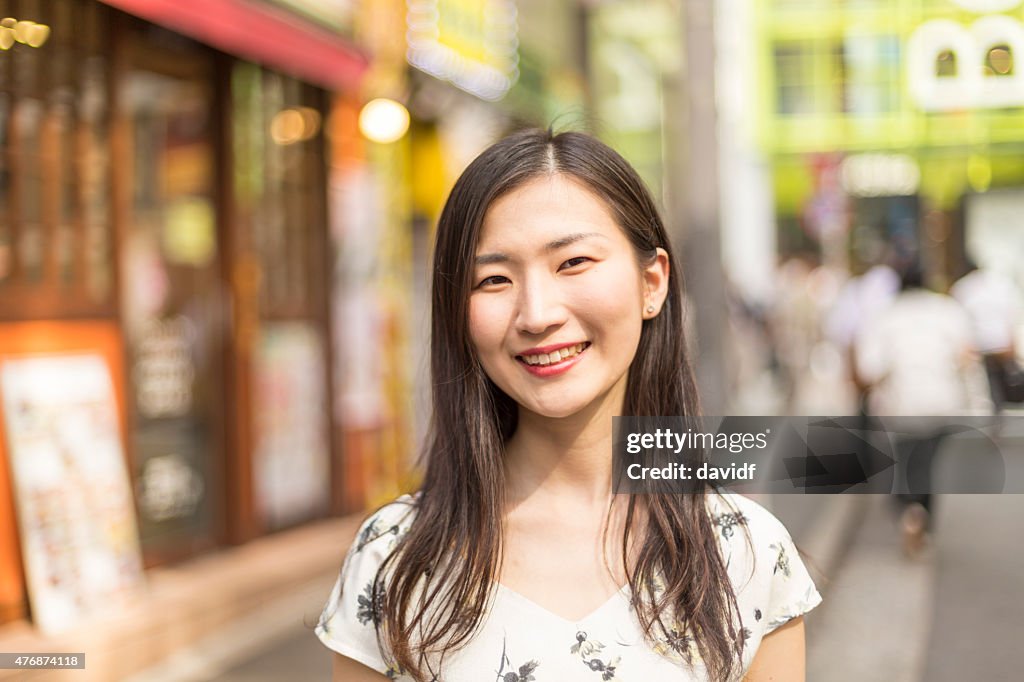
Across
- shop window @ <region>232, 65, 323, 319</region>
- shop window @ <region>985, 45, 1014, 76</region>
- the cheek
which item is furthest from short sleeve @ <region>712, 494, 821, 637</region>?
shop window @ <region>232, 65, 323, 319</region>

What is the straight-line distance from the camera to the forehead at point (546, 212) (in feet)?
5.16

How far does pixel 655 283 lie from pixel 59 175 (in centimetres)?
393

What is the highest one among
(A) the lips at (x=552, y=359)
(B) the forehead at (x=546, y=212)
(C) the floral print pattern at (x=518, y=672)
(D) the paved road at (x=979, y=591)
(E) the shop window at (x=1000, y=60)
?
(E) the shop window at (x=1000, y=60)

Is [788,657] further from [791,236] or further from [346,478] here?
[791,236]

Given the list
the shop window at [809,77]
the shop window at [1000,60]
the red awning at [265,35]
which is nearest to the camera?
the shop window at [1000,60]

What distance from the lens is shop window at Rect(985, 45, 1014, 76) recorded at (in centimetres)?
202

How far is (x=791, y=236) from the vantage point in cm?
1288

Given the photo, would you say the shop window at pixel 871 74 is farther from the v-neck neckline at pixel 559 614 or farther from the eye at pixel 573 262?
the v-neck neckline at pixel 559 614

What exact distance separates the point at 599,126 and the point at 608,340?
67cm

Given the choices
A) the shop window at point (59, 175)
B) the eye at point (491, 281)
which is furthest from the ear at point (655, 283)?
the shop window at point (59, 175)

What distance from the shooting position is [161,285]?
586 centimetres

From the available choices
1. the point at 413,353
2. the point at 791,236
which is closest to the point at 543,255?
the point at 413,353

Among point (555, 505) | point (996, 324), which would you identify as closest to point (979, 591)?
point (996, 324)

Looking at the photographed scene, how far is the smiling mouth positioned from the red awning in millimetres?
3548
